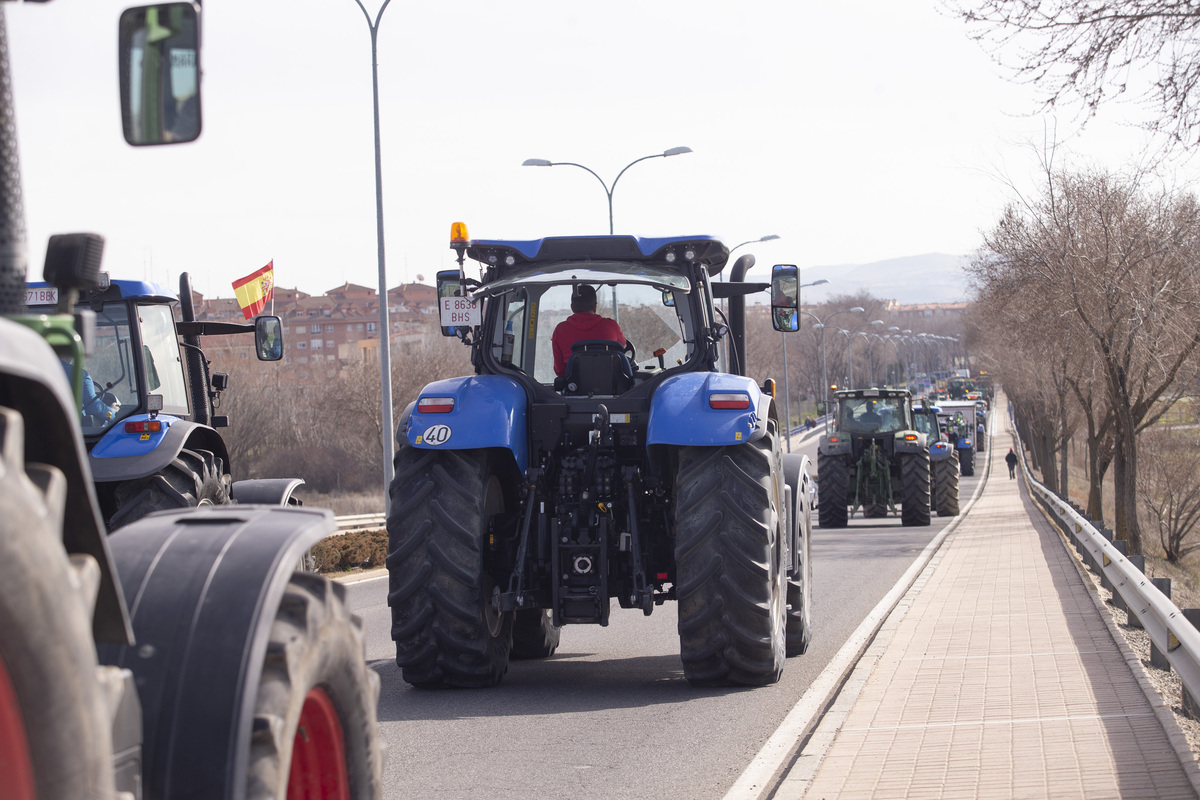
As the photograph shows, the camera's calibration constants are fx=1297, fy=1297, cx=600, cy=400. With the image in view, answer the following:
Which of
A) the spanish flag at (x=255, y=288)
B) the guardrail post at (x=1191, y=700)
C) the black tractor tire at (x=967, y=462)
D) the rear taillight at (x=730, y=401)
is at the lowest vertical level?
the black tractor tire at (x=967, y=462)

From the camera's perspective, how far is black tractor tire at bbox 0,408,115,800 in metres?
2.02

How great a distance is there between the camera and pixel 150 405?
908cm

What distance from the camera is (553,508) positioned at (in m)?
7.85

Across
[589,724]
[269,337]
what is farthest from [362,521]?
[589,724]

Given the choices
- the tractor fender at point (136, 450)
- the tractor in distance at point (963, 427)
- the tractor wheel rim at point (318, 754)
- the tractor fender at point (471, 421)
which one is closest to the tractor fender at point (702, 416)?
the tractor fender at point (471, 421)

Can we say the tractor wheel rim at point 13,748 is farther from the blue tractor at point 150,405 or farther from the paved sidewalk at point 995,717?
the blue tractor at point 150,405

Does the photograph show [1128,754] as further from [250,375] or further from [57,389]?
[250,375]

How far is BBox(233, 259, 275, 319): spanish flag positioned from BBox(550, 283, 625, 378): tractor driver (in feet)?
55.5

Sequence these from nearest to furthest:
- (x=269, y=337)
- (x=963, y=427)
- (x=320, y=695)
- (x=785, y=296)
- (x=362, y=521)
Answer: (x=320, y=695) → (x=785, y=296) → (x=269, y=337) → (x=362, y=521) → (x=963, y=427)

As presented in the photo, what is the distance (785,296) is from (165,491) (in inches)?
170

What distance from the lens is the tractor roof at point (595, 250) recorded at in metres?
8.38

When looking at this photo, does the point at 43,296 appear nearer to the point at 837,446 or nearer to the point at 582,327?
the point at 582,327

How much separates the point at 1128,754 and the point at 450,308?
16.2 ft

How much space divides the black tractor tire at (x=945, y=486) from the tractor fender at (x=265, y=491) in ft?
77.0
